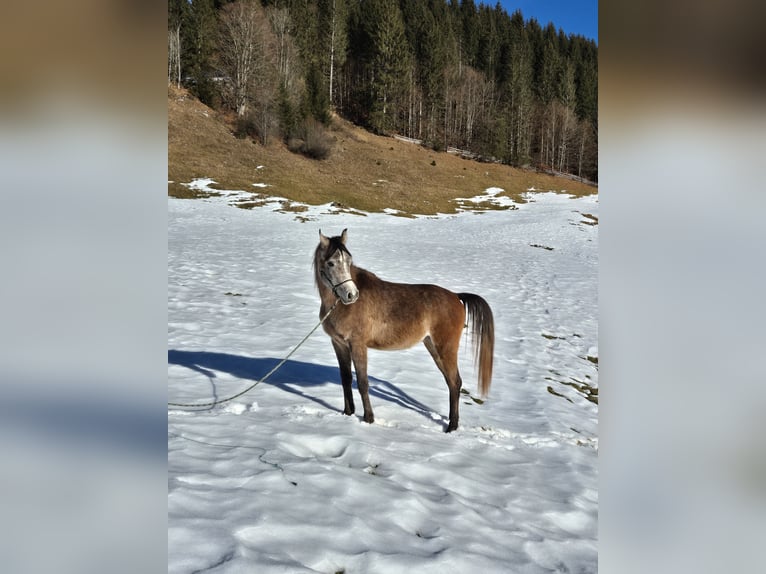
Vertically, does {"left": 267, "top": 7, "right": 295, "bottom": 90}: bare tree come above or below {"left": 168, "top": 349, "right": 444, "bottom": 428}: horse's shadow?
above

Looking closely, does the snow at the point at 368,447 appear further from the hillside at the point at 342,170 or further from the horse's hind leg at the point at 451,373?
the hillside at the point at 342,170

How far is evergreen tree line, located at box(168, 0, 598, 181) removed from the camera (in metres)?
36.8

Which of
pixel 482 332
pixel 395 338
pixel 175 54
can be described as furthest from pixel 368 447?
pixel 175 54

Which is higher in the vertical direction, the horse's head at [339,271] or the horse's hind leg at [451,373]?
the horse's head at [339,271]

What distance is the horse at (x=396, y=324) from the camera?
13.5ft

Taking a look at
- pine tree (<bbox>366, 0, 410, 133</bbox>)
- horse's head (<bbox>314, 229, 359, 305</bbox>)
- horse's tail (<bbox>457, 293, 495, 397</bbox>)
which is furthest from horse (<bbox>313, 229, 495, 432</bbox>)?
pine tree (<bbox>366, 0, 410, 133</bbox>)

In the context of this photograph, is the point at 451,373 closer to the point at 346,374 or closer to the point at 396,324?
the point at 396,324

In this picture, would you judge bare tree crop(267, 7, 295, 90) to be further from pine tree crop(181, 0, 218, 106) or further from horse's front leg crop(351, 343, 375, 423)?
horse's front leg crop(351, 343, 375, 423)

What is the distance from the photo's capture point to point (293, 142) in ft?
116

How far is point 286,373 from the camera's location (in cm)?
520
